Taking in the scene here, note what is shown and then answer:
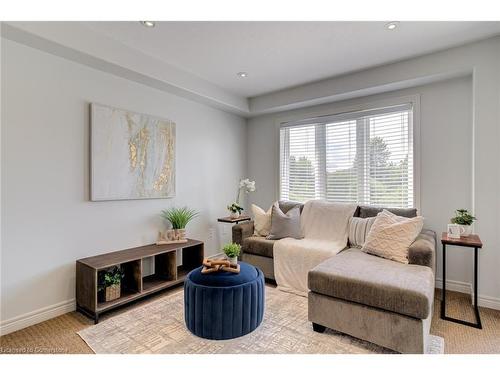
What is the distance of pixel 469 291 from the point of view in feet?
9.36

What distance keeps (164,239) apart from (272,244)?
132cm

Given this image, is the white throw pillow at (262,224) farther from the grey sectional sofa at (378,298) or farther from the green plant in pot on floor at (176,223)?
the grey sectional sofa at (378,298)

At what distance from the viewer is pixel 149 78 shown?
114 inches

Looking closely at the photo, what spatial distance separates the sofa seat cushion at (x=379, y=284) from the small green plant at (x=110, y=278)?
1.81 m

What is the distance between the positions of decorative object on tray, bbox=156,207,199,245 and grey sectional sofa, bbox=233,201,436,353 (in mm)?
1780

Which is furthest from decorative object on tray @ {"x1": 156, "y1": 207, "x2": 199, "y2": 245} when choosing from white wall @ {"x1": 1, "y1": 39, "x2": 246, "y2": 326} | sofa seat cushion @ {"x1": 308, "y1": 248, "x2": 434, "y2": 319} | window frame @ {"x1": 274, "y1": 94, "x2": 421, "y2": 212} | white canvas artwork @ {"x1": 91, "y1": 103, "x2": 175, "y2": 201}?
sofa seat cushion @ {"x1": 308, "y1": 248, "x2": 434, "y2": 319}

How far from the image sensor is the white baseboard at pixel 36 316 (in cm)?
212

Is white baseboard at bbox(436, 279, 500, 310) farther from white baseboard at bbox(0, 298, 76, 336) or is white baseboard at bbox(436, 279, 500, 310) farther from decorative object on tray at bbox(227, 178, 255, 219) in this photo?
white baseboard at bbox(0, 298, 76, 336)

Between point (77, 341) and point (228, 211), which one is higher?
point (228, 211)

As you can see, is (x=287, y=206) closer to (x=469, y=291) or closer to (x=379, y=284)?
(x=379, y=284)

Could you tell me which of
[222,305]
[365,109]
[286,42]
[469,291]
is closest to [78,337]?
[222,305]

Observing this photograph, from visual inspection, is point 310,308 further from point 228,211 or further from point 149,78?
point 149,78

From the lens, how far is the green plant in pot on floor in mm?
3252
